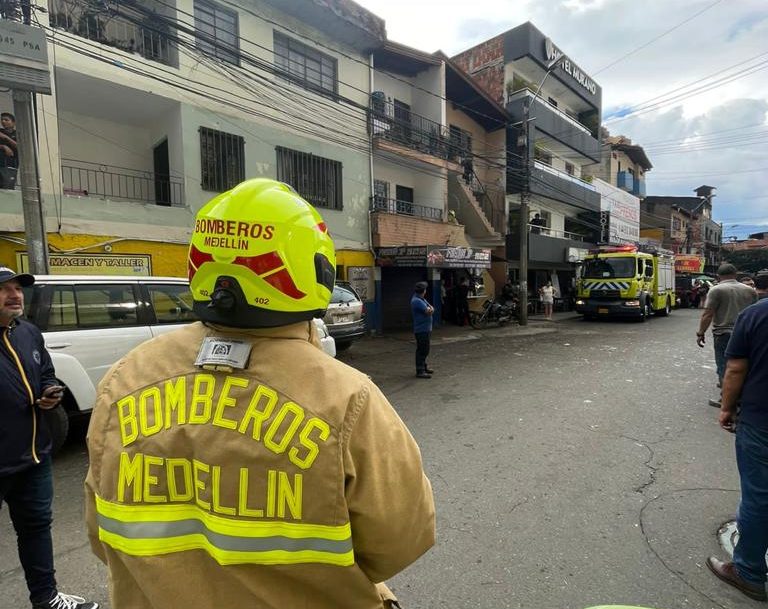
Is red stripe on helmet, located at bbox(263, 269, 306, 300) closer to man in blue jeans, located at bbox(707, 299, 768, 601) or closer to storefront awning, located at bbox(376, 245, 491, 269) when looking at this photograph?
man in blue jeans, located at bbox(707, 299, 768, 601)

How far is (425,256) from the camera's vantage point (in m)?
12.6

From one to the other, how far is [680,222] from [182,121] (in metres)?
47.6

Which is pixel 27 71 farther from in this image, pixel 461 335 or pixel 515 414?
pixel 461 335

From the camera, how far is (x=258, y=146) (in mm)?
10984

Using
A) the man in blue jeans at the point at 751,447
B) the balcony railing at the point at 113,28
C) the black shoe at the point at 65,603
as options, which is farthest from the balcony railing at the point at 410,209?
the black shoe at the point at 65,603

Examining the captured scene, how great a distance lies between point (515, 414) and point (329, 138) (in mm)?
9803

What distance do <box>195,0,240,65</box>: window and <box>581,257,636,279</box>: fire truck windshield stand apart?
13.8 meters

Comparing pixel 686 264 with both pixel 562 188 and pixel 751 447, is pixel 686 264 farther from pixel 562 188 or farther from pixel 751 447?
pixel 751 447

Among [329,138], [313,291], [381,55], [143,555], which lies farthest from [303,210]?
[381,55]

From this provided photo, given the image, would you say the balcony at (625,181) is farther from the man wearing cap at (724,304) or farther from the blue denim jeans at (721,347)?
the blue denim jeans at (721,347)

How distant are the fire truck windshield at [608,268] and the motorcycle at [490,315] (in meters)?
3.62

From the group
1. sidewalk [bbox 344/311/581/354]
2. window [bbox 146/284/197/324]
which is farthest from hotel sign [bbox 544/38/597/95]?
window [bbox 146/284/197/324]

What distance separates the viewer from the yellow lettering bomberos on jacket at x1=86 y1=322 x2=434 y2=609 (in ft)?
2.98

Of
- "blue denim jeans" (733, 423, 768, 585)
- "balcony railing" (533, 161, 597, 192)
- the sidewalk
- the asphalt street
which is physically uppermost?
"balcony railing" (533, 161, 597, 192)
